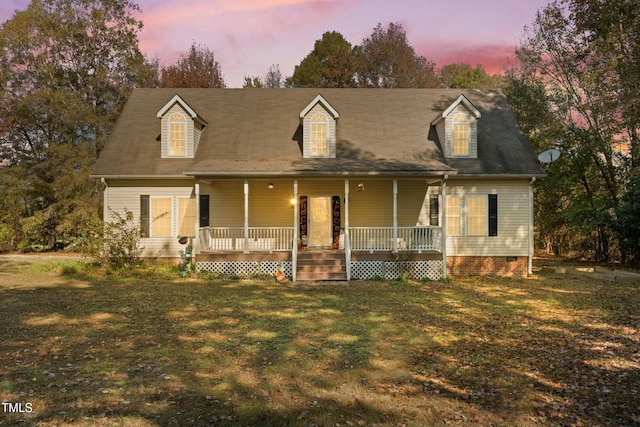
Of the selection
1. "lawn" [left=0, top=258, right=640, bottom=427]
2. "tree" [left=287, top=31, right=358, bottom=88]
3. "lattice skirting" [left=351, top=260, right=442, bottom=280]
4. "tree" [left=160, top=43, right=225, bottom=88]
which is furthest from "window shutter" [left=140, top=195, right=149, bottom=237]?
"tree" [left=287, top=31, right=358, bottom=88]

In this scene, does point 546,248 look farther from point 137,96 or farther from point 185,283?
point 137,96

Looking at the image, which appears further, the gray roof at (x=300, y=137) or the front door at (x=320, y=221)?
the front door at (x=320, y=221)

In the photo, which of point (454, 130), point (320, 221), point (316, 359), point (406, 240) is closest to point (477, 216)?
point (406, 240)

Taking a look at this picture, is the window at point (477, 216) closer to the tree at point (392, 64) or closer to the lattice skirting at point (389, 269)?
the lattice skirting at point (389, 269)

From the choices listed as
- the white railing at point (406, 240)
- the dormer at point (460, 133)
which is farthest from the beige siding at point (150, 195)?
the dormer at point (460, 133)

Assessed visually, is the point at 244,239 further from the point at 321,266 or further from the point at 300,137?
the point at 300,137

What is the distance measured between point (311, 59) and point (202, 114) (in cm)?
2409

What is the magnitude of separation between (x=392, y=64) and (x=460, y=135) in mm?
24720

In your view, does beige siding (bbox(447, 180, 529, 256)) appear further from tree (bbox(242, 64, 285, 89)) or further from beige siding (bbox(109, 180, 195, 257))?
tree (bbox(242, 64, 285, 89))

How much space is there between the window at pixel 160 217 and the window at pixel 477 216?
468 inches

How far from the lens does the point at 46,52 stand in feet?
87.1

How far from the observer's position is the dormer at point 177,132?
17.3m

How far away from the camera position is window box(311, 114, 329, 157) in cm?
1714

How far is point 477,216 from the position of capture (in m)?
16.9
